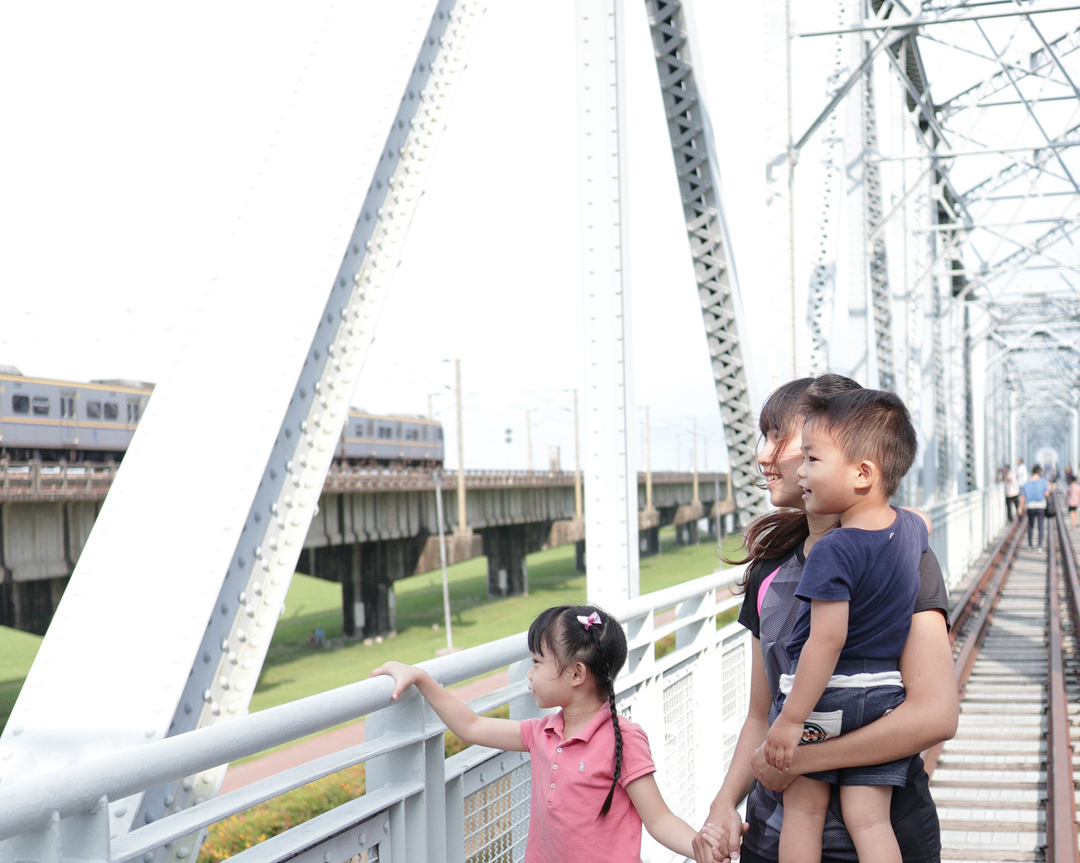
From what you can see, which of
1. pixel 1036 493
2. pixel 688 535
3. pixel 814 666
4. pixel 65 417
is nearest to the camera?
pixel 814 666

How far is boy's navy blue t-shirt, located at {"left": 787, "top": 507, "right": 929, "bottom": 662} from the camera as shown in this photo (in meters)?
1.80

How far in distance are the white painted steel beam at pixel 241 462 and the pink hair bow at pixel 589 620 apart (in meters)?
0.65

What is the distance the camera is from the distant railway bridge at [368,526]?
24.9 m

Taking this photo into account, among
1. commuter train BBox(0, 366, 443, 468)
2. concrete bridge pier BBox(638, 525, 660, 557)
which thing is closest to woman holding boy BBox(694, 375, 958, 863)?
commuter train BBox(0, 366, 443, 468)

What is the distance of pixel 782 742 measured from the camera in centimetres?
186

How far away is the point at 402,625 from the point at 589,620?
150ft

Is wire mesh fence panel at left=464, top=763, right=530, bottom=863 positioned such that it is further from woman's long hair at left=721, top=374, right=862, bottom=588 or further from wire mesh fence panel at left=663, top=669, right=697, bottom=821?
wire mesh fence panel at left=663, top=669, right=697, bottom=821

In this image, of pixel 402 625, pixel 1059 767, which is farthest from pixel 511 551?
pixel 1059 767

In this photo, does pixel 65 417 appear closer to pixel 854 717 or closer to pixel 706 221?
pixel 706 221

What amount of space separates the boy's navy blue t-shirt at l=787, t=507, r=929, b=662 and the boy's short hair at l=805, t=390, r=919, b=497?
4.3 inches

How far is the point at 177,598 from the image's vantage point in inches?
74.5

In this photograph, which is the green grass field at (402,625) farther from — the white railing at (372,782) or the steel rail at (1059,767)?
the white railing at (372,782)

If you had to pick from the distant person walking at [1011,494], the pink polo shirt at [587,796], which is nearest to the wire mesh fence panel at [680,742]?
the pink polo shirt at [587,796]

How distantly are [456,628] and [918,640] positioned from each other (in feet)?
138
